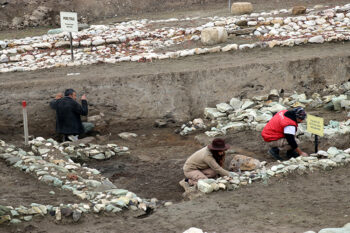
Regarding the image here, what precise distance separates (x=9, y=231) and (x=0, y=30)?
1496 cm

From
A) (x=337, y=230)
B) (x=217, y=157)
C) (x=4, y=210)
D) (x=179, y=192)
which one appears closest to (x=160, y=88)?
(x=179, y=192)

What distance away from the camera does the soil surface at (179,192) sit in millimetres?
7754

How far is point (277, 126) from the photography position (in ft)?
35.4

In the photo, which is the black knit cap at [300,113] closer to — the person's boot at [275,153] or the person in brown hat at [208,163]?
the person's boot at [275,153]

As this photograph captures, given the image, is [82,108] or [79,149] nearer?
[79,149]

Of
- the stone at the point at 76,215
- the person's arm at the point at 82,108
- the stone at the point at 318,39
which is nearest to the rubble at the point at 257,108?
the stone at the point at 318,39

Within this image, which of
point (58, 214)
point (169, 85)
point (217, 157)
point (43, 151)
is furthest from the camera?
point (169, 85)

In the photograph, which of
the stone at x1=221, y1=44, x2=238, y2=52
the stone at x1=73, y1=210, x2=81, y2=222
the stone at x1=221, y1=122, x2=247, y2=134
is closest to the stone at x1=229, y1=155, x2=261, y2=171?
the stone at x1=221, y1=122, x2=247, y2=134

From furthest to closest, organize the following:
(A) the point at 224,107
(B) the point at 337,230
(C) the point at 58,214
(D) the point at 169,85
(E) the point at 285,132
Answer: (D) the point at 169,85 → (A) the point at 224,107 → (E) the point at 285,132 → (C) the point at 58,214 → (B) the point at 337,230

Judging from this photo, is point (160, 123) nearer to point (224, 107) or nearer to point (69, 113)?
point (224, 107)

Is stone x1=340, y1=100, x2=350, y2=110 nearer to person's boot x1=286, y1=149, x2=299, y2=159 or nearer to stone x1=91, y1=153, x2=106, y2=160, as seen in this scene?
A: person's boot x1=286, y1=149, x2=299, y2=159

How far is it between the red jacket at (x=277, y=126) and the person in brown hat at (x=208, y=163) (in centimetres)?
154

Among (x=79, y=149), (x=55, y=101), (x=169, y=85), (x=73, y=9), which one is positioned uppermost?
(x=73, y=9)

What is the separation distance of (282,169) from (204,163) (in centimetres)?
129
